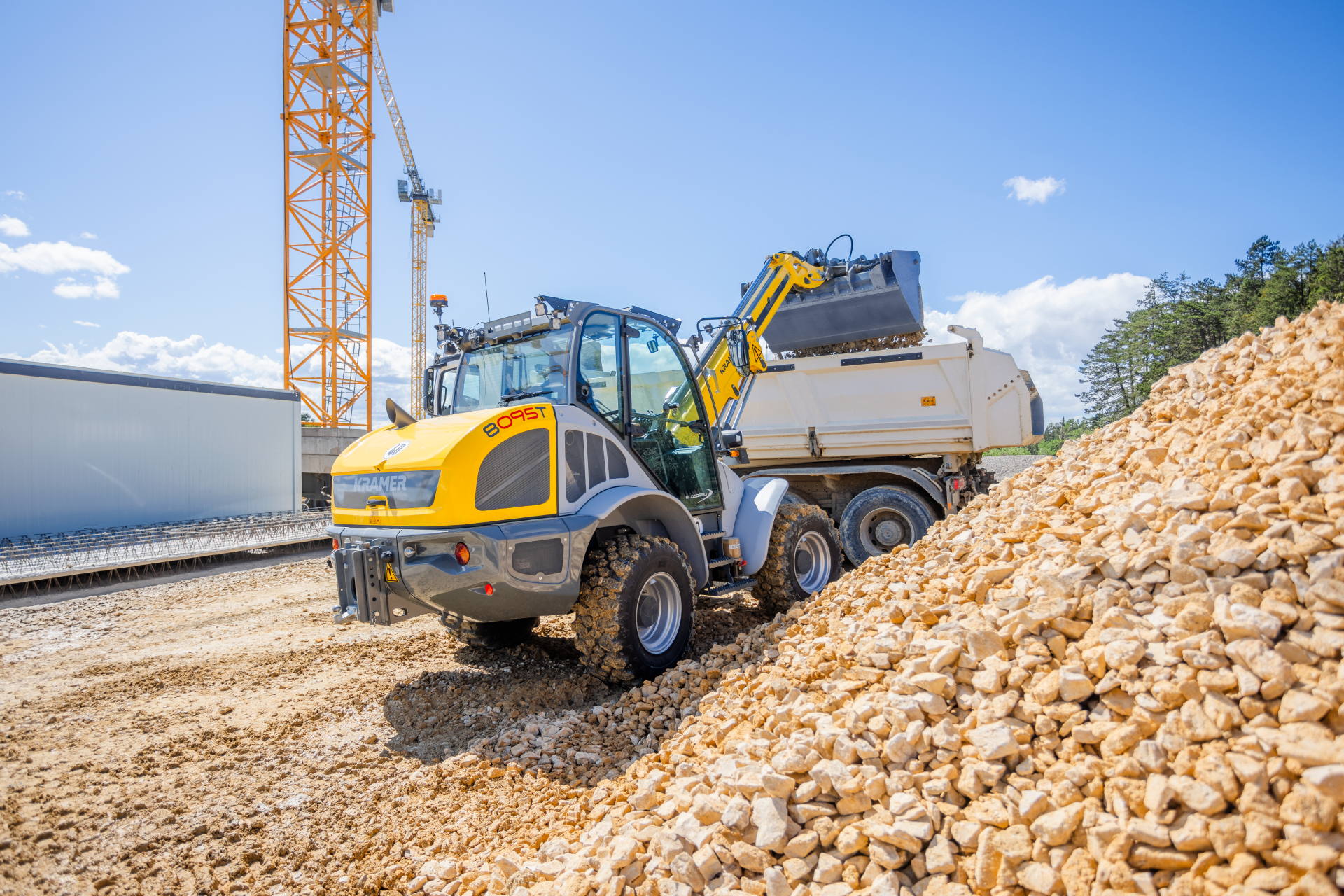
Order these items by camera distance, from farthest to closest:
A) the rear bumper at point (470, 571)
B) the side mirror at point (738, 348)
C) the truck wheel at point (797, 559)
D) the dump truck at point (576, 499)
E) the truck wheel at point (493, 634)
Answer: the side mirror at point (738, 348) < the truck wheel at point (797, 559) < the truck wheel at point (493, 634) < the dump truck at point (576, 499) < the rear bumper at point (470, 571)

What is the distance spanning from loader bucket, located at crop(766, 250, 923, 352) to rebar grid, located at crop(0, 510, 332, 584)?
839 centimetres

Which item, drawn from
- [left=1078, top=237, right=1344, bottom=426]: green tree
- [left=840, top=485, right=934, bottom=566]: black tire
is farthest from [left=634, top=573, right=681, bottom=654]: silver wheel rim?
[left=1078, top=237, right=1344, bottom=426]: green tree

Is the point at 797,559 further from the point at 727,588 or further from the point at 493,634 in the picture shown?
the point at 493,634

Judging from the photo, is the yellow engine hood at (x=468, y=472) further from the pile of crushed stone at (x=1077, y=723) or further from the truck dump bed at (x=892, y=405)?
the truck dump bed at (x=892, y=405)

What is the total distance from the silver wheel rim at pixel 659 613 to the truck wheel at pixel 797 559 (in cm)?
131

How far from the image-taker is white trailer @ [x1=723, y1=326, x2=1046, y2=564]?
7621 mm

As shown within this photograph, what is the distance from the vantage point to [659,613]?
4.61 meters

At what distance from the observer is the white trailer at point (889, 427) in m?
7.62

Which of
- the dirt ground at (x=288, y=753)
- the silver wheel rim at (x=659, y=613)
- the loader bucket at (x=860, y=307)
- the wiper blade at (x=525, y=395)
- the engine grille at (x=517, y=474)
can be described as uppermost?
the loader bucket at (x=860, y=307)

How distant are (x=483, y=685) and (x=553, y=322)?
2.41 meters

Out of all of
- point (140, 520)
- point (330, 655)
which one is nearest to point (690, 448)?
point (330, 655)

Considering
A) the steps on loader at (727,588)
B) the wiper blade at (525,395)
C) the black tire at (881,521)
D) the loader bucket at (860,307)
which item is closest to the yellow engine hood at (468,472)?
the wiper blade at (525,395)

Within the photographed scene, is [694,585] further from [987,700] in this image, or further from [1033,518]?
[987,700]

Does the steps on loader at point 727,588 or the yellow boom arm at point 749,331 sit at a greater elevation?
the yellow boom arm at point 749,331
